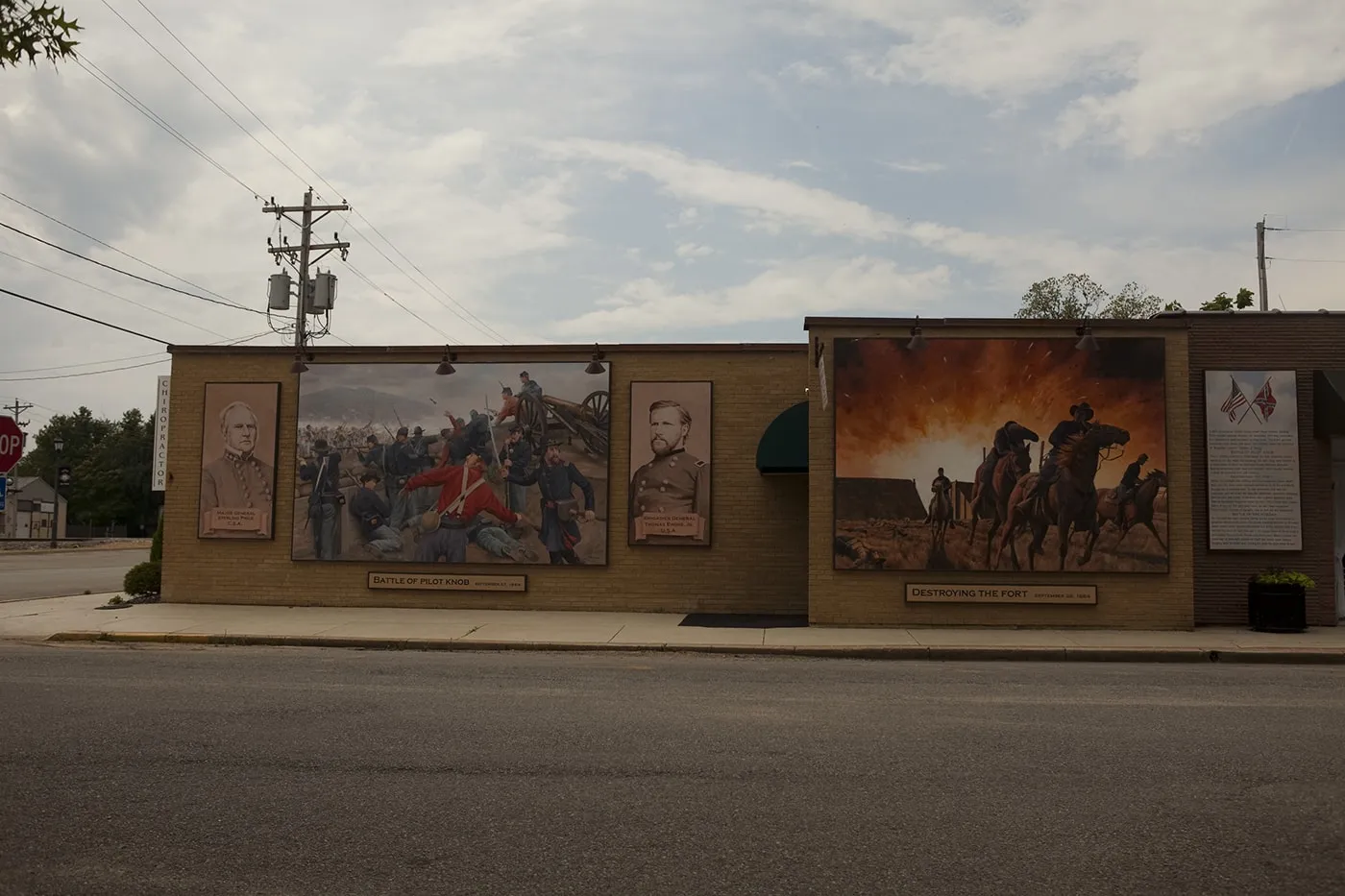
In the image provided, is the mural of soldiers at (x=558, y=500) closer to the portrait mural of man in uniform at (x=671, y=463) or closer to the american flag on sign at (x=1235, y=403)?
the portrait mural of man in uniform at (x=671, y=463)

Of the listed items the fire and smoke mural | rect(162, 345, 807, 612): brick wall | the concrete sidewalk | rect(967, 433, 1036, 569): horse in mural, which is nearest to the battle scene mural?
rect(162, 345, 807, 612): brick wall

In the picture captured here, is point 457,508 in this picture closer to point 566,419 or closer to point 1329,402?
point 566,419

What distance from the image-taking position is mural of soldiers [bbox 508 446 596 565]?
19219 millimetres

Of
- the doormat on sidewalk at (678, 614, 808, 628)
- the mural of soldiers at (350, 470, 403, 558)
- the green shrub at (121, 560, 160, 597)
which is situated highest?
the mural of soldiers at (350, 470, 403, 558)

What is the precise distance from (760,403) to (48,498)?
88.5m

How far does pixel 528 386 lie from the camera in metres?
19.7

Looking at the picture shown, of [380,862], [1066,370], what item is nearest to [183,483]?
[1066,370]

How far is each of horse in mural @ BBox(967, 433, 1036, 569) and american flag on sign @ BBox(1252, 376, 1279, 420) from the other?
156 inches

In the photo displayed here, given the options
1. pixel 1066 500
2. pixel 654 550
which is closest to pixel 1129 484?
pixel 1066 500

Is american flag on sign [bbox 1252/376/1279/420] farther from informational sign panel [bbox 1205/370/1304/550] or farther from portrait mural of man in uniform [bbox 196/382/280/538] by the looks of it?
portrait mural of man in uniform [bbox 196/382/280/538]

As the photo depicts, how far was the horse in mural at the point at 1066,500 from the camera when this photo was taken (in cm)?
1703

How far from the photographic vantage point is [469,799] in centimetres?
639

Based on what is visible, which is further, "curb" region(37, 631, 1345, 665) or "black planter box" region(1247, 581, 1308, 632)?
"black planter box" region(1247, 581, 1308, 632)

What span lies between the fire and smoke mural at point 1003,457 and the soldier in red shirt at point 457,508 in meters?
6.27
